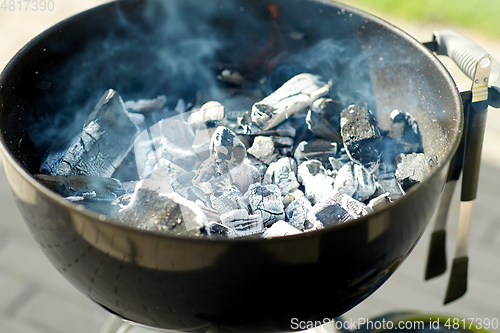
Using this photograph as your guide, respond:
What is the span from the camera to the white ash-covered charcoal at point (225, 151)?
3.42ft

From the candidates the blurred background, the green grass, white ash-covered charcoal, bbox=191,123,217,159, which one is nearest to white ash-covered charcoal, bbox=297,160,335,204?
white ash-covered charcoal, bbox=191,123,217,159

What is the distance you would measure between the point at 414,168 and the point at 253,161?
0.38m

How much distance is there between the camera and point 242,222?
0.88 m

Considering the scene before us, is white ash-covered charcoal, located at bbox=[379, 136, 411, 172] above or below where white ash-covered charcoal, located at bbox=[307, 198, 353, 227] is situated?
below

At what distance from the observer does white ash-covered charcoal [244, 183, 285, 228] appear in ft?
3.10

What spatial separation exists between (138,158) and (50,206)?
46 cm

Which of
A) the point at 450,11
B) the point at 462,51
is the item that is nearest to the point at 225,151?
the point at 462,51

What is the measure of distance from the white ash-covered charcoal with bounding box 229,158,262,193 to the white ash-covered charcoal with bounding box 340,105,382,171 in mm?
237

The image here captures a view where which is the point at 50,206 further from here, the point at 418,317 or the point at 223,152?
the point at 418,317

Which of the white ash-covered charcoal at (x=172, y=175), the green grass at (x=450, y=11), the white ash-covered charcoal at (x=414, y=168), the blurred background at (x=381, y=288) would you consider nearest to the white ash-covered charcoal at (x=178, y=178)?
the white ash-covered charcoal at (x=172, y=175)

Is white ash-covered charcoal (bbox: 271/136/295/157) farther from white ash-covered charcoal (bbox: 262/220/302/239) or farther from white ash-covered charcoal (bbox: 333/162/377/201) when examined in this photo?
white ash-covered charcoal (bbox: 262/220/302/239)

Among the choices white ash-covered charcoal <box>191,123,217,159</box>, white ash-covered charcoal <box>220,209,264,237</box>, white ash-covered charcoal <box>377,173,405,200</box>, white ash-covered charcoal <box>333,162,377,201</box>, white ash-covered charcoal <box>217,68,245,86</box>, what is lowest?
white ash-covered charcoal <box>377,173,405,200</box>

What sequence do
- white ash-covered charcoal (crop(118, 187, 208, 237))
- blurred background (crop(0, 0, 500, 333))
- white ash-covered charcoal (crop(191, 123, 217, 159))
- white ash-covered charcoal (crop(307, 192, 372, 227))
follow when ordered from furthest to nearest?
blurred background (crop(0, 0, 500, 333))
white ash-covered charcoal (crop(191, 123, 217, 159))
white ash-covered charcoal (crop(307, 192, 372, 227))
white ash-covered charcoal (crop(118, 187, 208, 237))

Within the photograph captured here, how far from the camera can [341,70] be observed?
125cm
